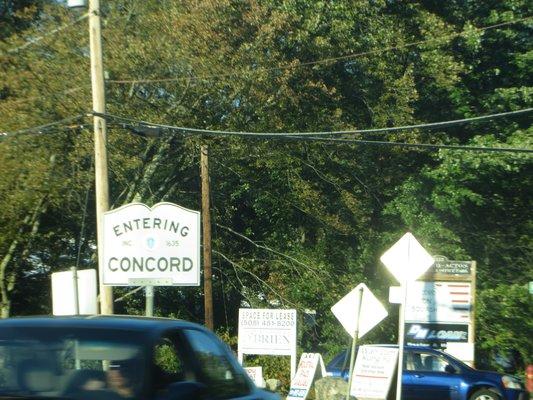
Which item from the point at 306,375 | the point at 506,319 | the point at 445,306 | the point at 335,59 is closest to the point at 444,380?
the point at 306,375

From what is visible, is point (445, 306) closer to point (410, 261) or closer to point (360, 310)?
point (410, 261)

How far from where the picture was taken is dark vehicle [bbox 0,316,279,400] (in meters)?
6.10

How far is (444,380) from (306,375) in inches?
119

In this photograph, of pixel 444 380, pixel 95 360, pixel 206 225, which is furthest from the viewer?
pixel 206 225

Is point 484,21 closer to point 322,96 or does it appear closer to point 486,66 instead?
point 486,66

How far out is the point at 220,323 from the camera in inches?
1187

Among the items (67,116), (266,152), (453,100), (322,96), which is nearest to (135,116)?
(67,116)

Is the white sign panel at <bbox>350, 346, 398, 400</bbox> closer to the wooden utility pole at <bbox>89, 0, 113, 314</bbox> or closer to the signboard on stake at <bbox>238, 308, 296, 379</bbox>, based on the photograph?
the signboard on stake at <bbox>238, 308, 296, 379</bbox>

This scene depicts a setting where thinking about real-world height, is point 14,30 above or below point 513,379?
above

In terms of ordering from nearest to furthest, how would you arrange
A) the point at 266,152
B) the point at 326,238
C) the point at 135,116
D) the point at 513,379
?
the point at 513,379, the point at 135,116, the point at 266,152, the point at 326,238

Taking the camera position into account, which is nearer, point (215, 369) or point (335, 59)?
point (215, 369)

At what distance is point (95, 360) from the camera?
6.31 m

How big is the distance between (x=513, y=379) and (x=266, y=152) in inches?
338

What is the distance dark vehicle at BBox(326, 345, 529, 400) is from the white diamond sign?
11.8ft
